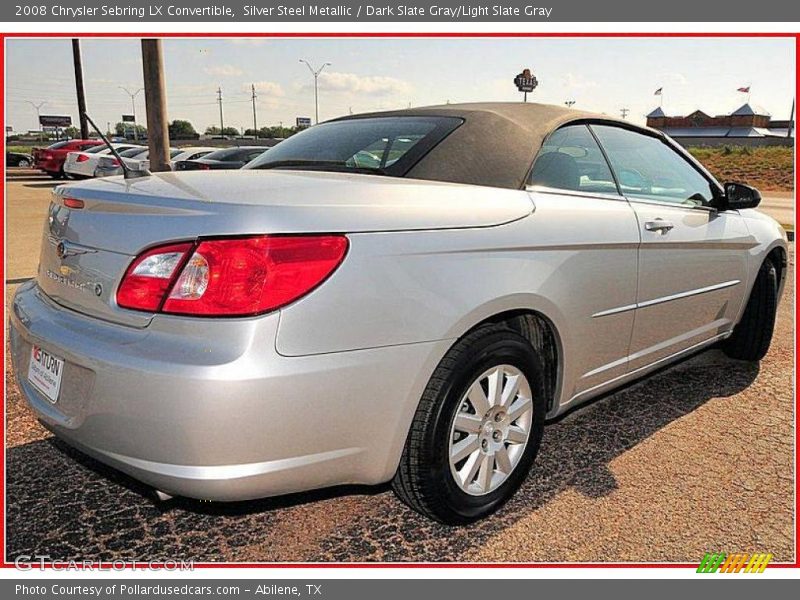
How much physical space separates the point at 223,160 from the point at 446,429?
41.5 ft

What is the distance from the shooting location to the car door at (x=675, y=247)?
3209 mm

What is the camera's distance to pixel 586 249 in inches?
109

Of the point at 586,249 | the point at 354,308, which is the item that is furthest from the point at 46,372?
the point at 586,249

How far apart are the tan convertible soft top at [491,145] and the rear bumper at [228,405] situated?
30.6 inches

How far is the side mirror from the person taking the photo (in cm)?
386

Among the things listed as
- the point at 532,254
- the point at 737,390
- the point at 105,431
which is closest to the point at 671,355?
the point at 737,390

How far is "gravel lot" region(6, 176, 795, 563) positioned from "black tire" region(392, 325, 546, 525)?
11 cm

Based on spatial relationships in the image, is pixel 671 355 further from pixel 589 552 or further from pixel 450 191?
pixel 450 191

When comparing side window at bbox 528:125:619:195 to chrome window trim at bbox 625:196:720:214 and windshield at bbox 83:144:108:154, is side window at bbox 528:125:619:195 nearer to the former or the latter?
chrome window trim at bbox 625:196:720:214

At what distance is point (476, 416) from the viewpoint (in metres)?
2.45

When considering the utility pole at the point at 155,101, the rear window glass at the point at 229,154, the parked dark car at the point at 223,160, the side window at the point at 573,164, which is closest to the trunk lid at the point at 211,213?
the side window at the point at 573,164

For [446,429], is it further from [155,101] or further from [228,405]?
[155,101]

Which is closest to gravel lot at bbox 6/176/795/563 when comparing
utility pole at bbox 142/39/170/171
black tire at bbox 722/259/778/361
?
black tire at bbox 722/259/778/361

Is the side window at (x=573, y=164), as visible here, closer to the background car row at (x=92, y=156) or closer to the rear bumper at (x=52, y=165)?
the background car row at (x=92, y=156)
